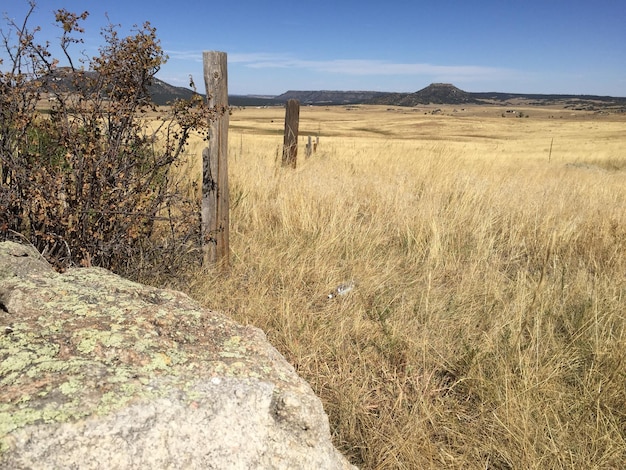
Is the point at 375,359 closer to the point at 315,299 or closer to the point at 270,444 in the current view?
the point at 315,299

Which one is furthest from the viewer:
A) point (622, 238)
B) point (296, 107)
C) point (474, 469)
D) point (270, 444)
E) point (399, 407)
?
point (296, 107)

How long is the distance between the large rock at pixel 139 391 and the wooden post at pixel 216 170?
193cm

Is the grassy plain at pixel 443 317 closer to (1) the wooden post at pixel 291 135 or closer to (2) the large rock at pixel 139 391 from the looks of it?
(2) the large rock at pixel 139 391

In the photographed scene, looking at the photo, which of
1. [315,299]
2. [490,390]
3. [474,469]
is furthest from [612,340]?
[315,299]

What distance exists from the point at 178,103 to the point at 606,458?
3.14 metres

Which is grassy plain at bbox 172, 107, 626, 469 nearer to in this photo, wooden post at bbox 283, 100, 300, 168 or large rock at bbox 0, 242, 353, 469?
large rock at bbox 0, 242, 353, 469

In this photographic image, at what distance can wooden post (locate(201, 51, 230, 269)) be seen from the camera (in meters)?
3.41

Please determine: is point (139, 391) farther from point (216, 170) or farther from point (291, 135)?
point (291, 135)

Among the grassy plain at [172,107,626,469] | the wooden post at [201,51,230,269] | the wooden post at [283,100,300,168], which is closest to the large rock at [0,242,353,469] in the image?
the grassy plain at [172,107,626,469]

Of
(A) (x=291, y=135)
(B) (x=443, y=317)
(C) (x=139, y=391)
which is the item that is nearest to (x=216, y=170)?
(B) (x=443, y=317)

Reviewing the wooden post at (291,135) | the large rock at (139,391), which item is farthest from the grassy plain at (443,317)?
the wooden post at (291,135)

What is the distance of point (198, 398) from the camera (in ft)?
4.00

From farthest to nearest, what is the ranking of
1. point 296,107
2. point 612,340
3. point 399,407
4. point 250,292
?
1. point 296,107
2. point 250,292
3. point 612,340
4. point 399,407

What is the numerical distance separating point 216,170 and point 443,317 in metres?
2.02
